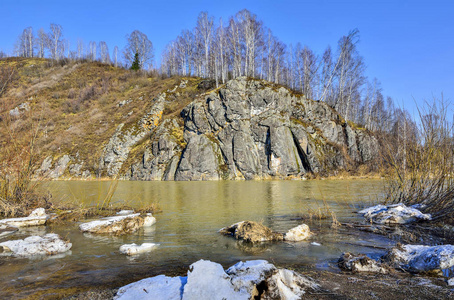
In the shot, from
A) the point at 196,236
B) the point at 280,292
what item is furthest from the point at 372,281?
the point at 196,236

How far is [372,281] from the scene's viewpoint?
3.96 metres

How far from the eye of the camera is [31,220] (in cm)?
844

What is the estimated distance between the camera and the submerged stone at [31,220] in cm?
809

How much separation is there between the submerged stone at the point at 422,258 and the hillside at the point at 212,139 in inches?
1217

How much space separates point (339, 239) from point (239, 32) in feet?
147

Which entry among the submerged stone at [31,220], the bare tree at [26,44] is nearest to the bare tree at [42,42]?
the bare tree at [26,44]

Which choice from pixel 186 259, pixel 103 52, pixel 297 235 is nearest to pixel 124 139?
pixel 297 235

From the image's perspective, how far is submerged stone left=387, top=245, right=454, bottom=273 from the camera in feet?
14.1

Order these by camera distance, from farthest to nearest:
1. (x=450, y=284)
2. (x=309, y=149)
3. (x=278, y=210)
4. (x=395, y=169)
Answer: (x=309, y=149)
(x=278, y=210)
(x=395, y=169)
(x=450, y=284)

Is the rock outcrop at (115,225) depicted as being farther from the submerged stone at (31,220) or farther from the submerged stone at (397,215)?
the submerged stone at (397,215)

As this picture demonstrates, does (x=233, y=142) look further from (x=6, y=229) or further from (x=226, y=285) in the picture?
(x=226, y=285)

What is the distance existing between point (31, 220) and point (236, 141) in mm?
30161

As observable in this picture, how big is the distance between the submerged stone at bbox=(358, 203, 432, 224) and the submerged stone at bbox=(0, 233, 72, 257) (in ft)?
30.0

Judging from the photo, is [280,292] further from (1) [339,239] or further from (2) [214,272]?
(1) [339,239]
